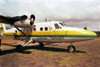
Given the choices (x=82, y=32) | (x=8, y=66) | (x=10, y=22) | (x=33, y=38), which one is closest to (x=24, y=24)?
(x=10, y=22)

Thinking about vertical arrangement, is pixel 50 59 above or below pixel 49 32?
below

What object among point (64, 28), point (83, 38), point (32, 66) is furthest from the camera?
point (64, 28)

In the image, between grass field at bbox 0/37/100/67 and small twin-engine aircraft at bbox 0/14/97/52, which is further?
small twin-engine aircraft at bbox 0/14/97/52

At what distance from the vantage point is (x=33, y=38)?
A: 1286 centimetres

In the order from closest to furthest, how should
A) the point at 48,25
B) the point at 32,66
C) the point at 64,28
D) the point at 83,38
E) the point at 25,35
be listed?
the point at 32,66 → the point at 83,38 → the point at 64,28 → the point at 48,25 → the point at 25,35

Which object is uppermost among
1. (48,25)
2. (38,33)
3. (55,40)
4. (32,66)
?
(48,25)

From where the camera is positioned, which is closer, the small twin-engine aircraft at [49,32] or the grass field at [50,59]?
the grass field at [50,59]

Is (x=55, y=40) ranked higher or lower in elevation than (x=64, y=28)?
lower

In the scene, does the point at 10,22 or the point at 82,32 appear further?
the point at 10,22

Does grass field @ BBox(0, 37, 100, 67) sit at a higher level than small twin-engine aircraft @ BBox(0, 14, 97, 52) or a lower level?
lower

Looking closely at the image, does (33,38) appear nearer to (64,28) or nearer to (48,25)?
(48,25)

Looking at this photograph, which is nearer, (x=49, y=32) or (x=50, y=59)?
(x=50, y=59)

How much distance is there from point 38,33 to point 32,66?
21.2 ft

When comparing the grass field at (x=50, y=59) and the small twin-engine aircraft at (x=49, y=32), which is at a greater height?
the small twin-engine aircraft at (x=49, y=32)
